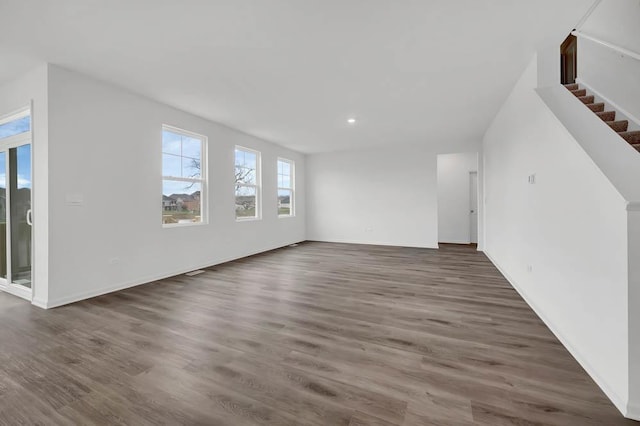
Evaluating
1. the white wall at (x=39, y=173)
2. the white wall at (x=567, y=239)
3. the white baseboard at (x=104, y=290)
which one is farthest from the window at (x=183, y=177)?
the white wall at (x=567, y=239)

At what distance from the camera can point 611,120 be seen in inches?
120

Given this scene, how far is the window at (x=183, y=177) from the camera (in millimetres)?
4383

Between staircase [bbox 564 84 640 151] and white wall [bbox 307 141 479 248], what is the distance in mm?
3090

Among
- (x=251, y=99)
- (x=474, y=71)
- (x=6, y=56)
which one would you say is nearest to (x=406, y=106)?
(x=474, y=71)

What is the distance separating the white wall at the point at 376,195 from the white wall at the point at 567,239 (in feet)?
10.1

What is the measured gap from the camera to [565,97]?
255 cm

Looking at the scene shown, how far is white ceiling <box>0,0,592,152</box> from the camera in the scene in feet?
7.07

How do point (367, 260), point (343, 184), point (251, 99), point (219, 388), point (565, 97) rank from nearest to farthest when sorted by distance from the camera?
point (219, 388), point (565, 97), point (251, 99), point (367, 260), point (343, 184)

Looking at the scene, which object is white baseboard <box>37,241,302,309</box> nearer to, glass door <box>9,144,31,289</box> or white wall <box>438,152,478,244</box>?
glass door <box>9,144,31,289</box>

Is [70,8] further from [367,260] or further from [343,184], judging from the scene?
[343,184]

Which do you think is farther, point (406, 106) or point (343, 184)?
point (343, 184)

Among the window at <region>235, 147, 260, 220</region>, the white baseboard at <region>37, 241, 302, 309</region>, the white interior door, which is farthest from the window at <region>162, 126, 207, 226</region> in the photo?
the white interior door

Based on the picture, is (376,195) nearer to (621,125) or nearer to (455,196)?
(455,196)

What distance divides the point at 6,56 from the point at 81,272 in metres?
2.41
